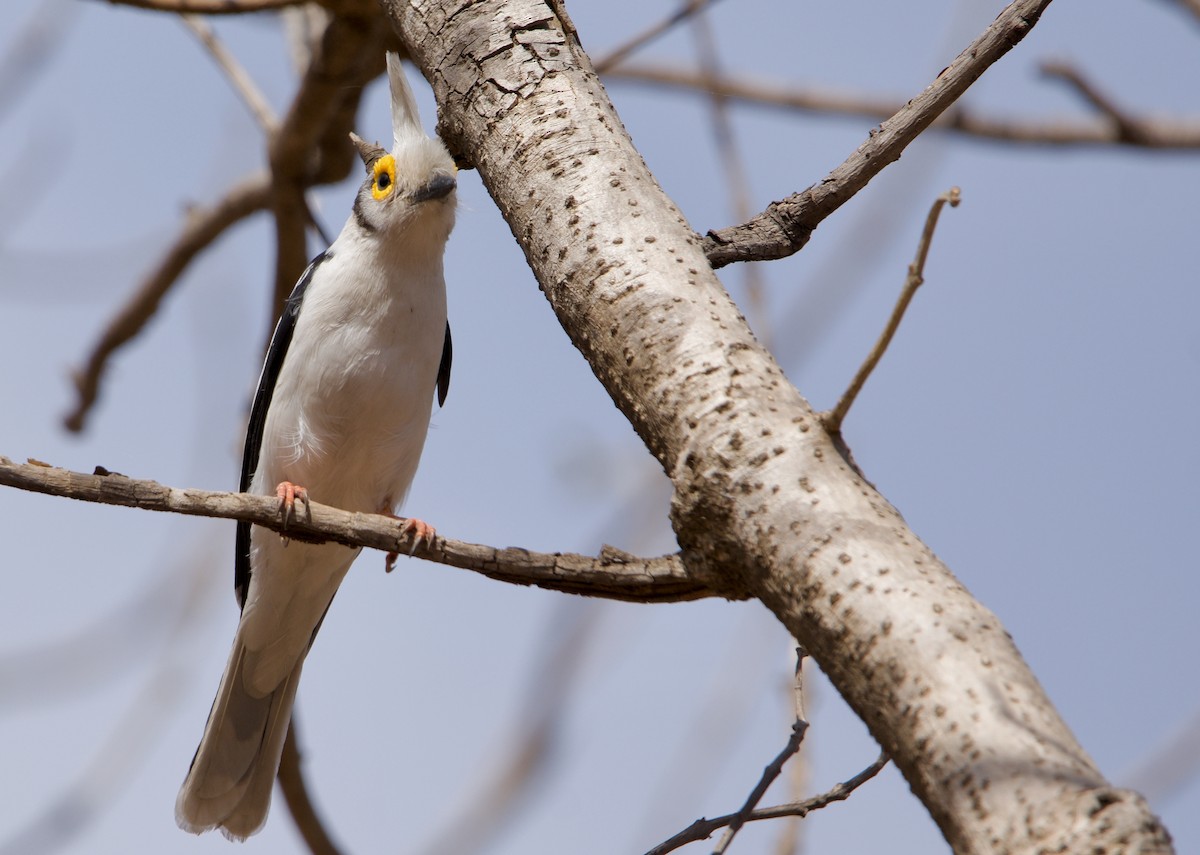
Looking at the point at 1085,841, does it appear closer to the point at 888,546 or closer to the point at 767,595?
the point at 888,546

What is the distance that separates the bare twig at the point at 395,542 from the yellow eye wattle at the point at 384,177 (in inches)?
101

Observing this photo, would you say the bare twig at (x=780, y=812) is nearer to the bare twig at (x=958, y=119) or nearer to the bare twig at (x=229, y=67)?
the bare twig at (x=958, y=119)

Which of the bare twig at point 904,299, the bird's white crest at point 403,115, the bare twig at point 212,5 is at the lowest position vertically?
the bare twig at point 904,299

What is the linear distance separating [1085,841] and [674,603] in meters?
1.06

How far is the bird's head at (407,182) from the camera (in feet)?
15.5

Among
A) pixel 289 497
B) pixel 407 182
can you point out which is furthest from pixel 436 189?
pixel 289 497

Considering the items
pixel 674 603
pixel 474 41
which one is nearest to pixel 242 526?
pixel 474 41

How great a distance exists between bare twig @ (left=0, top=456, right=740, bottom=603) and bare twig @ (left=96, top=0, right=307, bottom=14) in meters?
3.19

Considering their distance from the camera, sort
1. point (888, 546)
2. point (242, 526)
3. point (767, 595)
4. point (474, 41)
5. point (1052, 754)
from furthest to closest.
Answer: point (242, 526) < point (474, 41) < point (767, 595) < point (888, 546) < point (1052, 754)

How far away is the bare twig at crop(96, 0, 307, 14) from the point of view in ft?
16.2

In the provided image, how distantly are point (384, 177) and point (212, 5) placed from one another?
1.17m

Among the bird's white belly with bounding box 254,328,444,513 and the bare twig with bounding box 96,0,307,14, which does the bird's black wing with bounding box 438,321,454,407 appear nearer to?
the bird's white belly with bounding box 254,328,444,513

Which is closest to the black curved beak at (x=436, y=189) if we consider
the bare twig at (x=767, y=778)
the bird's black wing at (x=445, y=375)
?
the bird's black wing at (x=445, y=375)

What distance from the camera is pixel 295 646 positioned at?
5105mm
